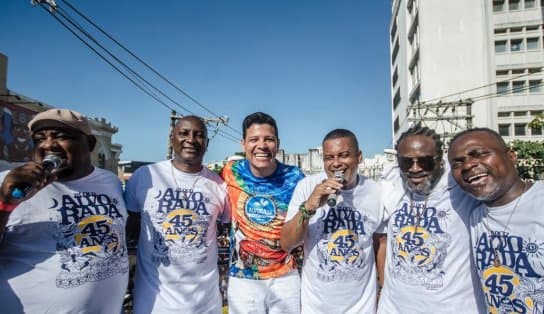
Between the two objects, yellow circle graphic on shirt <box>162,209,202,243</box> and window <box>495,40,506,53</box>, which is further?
window <box>495,40,506,53</box>

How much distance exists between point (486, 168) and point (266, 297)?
2.12 m

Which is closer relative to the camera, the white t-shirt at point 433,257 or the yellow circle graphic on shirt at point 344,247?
the white t-shirt at point 433,257

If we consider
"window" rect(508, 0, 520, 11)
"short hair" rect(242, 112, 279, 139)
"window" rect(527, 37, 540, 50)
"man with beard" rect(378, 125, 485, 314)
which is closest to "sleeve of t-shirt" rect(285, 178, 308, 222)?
"short hair" rect(242, 112, 279, 139)

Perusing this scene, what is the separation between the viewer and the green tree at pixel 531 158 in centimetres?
1370

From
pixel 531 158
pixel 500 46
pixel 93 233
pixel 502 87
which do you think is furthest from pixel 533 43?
pixel 93 233

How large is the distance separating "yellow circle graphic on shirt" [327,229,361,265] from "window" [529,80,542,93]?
33.2m

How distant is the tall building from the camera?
26.5m

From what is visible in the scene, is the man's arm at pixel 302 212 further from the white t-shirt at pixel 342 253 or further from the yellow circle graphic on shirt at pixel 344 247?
the yellow circle graphic on shirt at pixel 344 247

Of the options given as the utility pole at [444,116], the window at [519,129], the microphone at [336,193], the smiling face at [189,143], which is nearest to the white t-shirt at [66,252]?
the smiling face at [189,143]

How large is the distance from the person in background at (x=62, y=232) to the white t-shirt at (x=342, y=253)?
1468mm

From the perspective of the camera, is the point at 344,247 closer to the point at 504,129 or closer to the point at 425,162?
the point at 425,162

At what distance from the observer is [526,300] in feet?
6.22

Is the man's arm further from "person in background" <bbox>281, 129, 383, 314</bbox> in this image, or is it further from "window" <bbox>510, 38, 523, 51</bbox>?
"window" <bbox>510, 38, 523, 51</bbox>

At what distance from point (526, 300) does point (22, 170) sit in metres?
3.06
